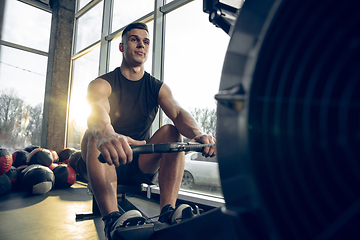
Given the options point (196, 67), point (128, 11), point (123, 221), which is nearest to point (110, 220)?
point (123, 221)

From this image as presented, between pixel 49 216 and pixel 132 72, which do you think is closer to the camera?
pixel 132 72

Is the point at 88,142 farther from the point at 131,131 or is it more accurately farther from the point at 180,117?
the point at 180,117

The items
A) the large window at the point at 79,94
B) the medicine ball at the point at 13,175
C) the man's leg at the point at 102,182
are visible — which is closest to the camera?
the man's leg at the point at 102,182

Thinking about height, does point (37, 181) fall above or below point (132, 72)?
below

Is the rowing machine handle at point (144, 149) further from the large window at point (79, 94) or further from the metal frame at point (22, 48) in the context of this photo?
Result: the metal frame at point (22, 48)

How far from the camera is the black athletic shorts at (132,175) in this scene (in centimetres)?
115

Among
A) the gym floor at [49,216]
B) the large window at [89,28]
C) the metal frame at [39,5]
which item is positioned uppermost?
the metal frame at [39,5]

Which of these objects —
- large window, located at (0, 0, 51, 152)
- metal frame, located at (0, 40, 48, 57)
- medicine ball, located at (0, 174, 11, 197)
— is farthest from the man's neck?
metal frame, located at (0, 40, 48, 57)

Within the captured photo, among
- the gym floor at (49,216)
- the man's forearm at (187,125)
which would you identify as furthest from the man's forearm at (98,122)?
the gym floor at (49,216)

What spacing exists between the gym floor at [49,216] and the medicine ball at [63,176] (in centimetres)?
18

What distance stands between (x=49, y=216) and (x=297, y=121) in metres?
1.90

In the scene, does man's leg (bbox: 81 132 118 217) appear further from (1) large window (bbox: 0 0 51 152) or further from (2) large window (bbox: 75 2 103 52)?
(1) large window (bbox: 0 0 51 152)

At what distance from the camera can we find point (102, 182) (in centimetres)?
100

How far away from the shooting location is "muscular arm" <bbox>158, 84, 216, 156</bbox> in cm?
111
